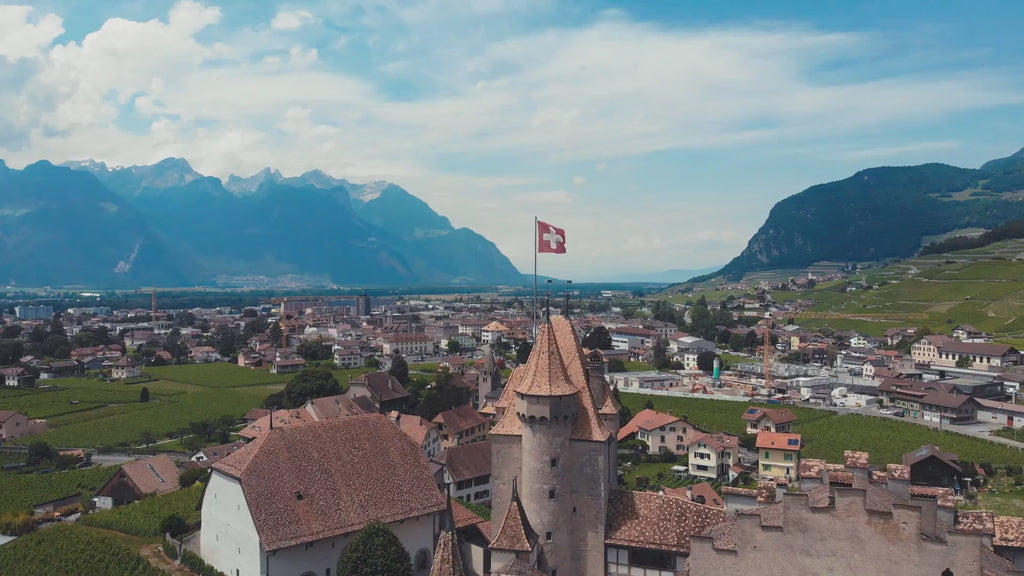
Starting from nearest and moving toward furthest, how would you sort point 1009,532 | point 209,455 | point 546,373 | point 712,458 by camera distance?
point 1009,532 < point 546,373 < point 712,458 < point 209,455

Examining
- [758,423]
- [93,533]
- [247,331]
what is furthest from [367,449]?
[247,331]

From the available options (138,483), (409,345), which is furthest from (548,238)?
(409,345)

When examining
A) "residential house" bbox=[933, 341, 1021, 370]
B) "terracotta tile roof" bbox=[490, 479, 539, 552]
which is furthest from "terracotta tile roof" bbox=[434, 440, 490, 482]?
"residential house" bbox=[933, 341, 1021, 370]

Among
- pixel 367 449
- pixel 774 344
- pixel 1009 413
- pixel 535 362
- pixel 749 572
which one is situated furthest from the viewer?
pixel 774 344

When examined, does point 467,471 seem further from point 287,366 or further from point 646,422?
point 287,366

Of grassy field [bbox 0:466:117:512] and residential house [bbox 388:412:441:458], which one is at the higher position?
residential house [bbox 388:412:441:458]

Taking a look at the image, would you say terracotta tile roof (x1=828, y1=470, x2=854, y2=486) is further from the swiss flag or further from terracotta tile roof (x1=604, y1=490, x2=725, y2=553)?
the swiss flag

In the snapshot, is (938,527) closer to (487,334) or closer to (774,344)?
(774,344)
